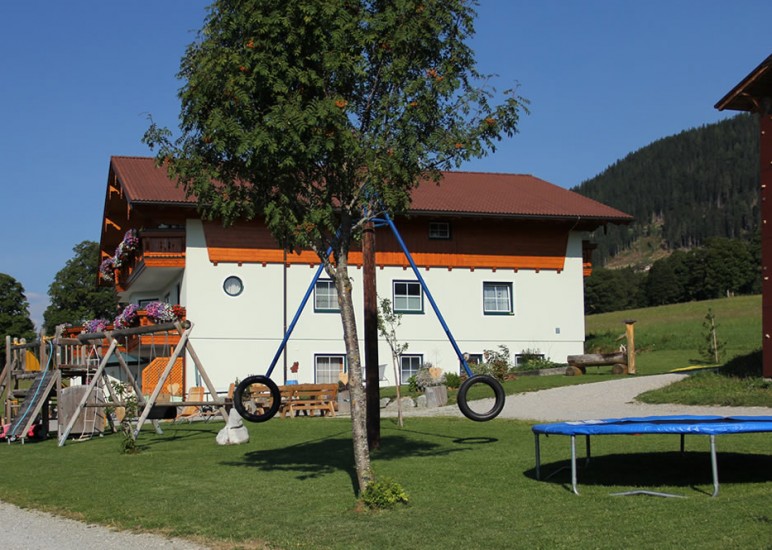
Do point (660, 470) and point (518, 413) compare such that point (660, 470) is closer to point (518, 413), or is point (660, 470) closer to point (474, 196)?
point (518, 413)

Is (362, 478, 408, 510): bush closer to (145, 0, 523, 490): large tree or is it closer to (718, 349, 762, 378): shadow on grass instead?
(145, 0, 523, 490): large tree

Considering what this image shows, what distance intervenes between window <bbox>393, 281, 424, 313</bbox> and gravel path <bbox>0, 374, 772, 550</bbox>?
11845 millimetres

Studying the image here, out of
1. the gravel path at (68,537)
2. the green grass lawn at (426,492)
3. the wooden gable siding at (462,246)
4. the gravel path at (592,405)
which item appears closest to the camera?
the green grass lawn at (426,492)

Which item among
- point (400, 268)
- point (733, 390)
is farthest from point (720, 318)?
point (733, 390)

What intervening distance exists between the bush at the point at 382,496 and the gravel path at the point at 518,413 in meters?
2.06

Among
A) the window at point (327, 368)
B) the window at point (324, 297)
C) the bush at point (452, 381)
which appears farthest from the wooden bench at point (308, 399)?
the window at point (324, 297)

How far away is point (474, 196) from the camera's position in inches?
1623

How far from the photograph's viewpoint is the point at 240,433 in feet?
60.8

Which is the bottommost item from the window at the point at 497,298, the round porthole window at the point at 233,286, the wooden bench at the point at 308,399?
the wooden bench at the point at 308,399

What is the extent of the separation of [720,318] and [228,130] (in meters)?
54.2

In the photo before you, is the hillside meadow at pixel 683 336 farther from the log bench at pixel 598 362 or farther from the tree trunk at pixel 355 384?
the tree trunk at pixel 355 384

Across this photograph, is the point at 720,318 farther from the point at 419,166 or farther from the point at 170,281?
the point at 419,166

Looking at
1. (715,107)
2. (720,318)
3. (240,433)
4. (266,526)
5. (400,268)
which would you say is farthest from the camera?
(720,318)

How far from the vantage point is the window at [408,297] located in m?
38.9
